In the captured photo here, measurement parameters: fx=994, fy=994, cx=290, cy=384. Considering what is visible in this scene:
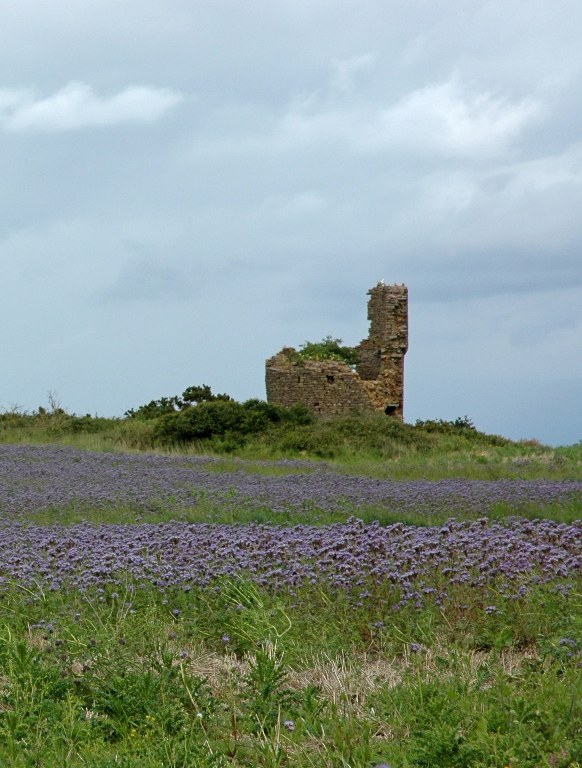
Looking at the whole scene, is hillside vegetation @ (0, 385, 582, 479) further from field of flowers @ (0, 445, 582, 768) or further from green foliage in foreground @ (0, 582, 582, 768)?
green foliage in foreground @ (0, 582, 582, 768)

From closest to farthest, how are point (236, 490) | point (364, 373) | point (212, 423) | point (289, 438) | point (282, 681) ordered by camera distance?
1. point (282, 681)
2. point (236, 490)
3. point (289, 438)
4. point (212, 423)
5. point (364, 373)

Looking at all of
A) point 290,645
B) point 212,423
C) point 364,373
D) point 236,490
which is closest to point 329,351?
point 364,373

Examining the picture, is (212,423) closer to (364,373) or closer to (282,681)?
(364,373)

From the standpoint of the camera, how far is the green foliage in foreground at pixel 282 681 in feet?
15.2

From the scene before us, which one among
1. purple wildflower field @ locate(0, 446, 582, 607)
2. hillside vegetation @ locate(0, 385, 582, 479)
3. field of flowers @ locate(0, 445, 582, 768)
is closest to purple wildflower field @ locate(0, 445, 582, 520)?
purple wildflower field @ locate(0, 446, 582, 607)

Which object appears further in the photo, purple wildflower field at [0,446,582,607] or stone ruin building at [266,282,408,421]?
stone ruin building at [266,282,408,421]

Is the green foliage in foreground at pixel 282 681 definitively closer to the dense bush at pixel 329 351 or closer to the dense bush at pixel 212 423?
the dense bush at pixel 212 423

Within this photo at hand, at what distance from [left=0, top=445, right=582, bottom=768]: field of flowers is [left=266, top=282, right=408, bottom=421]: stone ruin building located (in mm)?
25889

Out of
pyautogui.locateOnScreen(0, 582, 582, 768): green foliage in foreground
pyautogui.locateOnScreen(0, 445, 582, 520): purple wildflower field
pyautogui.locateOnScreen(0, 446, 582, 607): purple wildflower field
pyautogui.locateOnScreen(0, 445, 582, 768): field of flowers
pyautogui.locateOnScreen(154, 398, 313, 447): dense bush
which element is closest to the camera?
pyautogui.locateOnScreen(0, 582, 582, 768): green foliage in foreground

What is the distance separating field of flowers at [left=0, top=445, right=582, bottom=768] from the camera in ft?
15.5

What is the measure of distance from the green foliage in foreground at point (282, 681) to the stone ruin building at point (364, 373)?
28.2 meters

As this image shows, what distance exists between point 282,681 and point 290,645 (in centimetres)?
63

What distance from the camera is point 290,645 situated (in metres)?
5.96

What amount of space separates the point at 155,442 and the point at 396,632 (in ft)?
72.6
